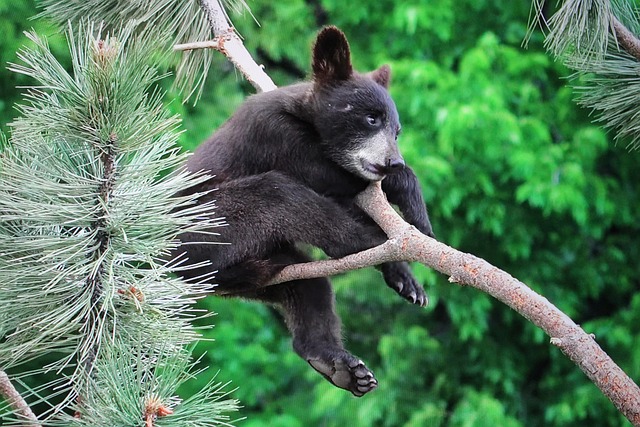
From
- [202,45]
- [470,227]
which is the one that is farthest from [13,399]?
[470,227]

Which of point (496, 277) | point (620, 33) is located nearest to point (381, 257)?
point (496, 277)

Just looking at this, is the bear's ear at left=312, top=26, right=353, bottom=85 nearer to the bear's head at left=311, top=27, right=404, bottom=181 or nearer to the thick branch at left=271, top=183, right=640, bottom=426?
the bear's head at left=311, top=27, right=404, bottom=181

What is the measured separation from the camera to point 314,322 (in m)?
3.71

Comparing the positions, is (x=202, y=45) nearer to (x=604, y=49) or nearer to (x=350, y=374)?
(x=350, y=374)

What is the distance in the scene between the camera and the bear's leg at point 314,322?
3.51 meters

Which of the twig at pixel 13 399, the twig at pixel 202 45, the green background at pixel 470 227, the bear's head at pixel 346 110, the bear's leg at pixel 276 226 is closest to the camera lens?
the twig at pixel 13 399

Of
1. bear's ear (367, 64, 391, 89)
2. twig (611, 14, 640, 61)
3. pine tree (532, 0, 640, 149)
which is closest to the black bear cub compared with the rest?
bear's ear (367, 64, 391, 89)

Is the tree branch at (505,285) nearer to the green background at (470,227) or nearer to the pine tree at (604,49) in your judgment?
the pine tree at (604,49)

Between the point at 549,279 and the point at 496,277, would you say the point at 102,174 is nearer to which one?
the point at 496,277

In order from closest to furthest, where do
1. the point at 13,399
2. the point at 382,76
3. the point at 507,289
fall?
1. the point at 507,289
2. the point at 13,399
3. the point at 382,76

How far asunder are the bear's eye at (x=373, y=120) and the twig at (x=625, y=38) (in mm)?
1074

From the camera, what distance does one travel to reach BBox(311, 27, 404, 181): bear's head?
364 centimetres

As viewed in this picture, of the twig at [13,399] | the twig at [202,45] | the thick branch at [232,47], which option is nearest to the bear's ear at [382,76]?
the thick branch at [232,47]

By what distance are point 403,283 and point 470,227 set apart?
4.99 meters
